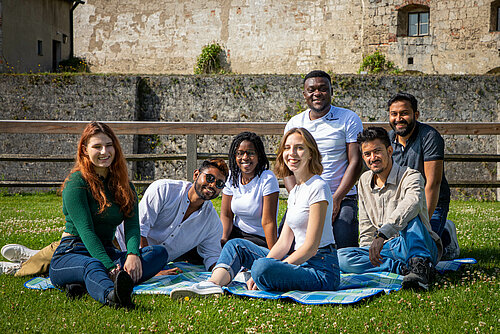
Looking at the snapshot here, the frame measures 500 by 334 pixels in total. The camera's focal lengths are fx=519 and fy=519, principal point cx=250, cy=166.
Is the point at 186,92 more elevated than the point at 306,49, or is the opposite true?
the point at 306,49

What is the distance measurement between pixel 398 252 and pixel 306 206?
0.87 meters

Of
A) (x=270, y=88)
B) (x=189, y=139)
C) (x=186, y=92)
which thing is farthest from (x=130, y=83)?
(x=189, y=139)

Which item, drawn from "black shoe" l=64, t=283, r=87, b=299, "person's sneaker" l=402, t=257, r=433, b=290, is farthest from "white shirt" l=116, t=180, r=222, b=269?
"person's sneaker" l=402, t=257, r=433, b=290

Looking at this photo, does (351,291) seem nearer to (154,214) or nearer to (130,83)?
(154,214)

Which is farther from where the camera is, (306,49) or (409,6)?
(306,49)

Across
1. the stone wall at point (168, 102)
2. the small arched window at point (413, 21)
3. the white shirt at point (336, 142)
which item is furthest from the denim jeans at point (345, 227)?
the small arched window at point (413, 21)

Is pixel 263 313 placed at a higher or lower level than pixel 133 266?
lower

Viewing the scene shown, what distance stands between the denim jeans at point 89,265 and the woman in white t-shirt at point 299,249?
1.37ft

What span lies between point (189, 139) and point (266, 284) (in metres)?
4.16

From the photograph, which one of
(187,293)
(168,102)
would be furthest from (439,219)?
(168,102)

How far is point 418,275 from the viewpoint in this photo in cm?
332

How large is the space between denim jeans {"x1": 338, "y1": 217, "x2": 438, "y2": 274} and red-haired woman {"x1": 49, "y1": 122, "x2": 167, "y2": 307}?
1.39m

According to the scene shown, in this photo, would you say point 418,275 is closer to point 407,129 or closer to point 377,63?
point 407,129

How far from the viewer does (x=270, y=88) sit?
11.6 meters
